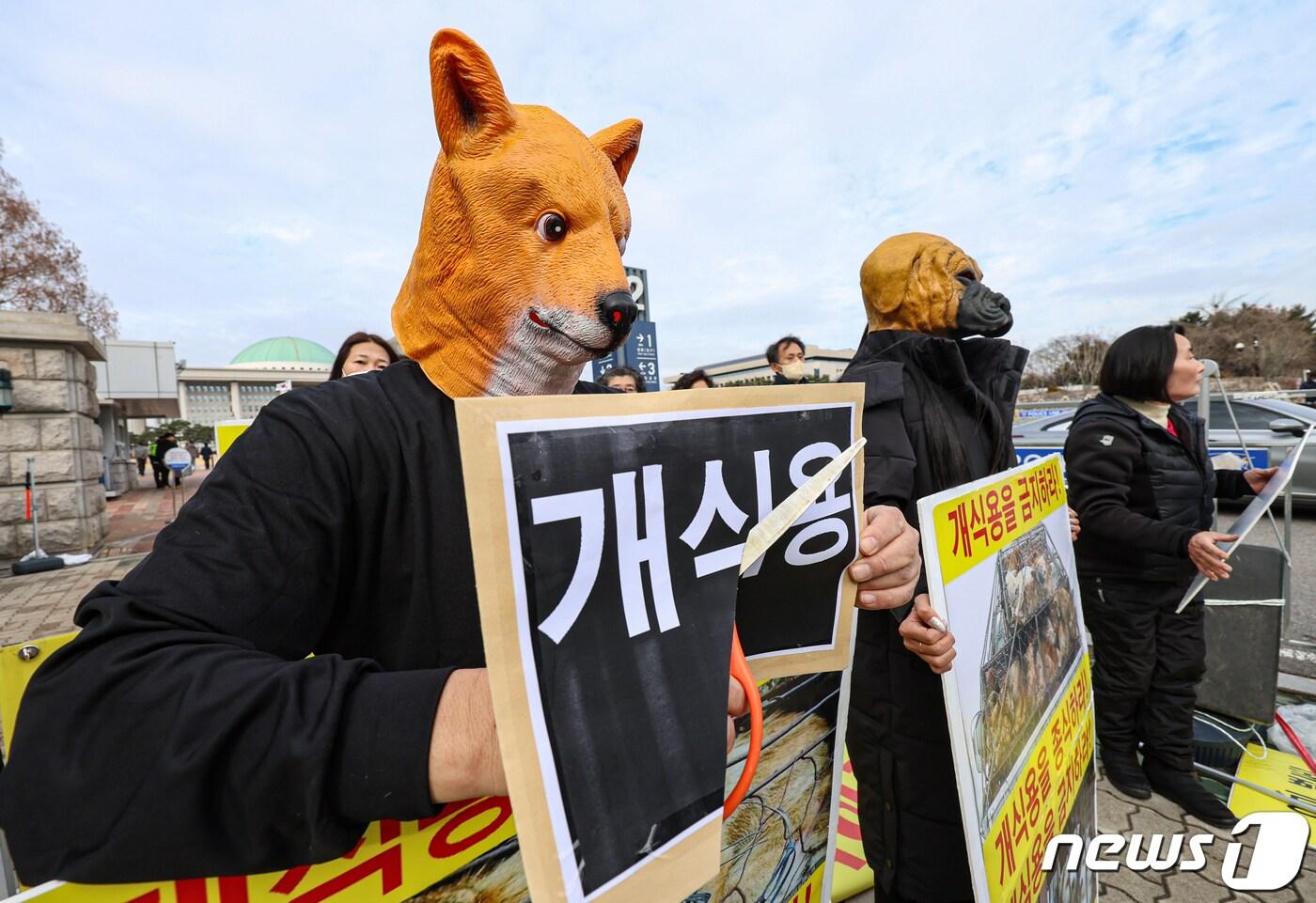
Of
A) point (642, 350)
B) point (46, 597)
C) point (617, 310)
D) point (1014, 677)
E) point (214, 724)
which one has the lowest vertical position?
point (46, 597)

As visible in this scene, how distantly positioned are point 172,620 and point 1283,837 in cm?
328

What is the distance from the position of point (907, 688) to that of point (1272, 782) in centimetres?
238

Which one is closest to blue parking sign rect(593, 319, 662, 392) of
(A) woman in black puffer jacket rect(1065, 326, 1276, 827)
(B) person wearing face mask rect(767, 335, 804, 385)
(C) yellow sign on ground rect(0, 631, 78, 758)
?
(B) person wearing face mask rect(767, 335, 804, 385)

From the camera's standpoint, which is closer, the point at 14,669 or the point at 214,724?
the point at 214,724

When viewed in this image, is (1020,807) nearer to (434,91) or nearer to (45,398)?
(434,91)

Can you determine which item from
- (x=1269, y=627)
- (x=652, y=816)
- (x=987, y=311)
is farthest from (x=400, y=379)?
(x=1269, y=627)

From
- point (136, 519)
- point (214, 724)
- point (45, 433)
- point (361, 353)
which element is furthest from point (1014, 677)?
point (136, 519)

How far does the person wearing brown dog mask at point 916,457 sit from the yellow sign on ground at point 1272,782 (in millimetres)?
1927

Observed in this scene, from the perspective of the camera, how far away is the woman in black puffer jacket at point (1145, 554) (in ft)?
8.26

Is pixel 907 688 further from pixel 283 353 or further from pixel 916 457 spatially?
pixel 283 353

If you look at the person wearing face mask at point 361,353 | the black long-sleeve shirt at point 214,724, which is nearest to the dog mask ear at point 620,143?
the black long-sleeve shirt at point 214,724

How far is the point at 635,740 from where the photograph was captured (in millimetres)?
602

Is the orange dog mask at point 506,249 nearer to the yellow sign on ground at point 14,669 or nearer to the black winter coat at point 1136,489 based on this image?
the yellow sign on ground at point 14,669

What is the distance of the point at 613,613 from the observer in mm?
609
